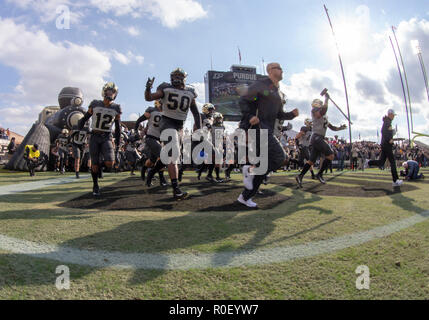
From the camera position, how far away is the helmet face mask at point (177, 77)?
5.24 meters

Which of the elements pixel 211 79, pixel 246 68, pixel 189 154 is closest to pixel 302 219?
pixel 189 154

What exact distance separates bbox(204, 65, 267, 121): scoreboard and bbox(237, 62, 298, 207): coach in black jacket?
113ft

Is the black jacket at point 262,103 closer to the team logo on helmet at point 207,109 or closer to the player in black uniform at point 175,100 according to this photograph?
the player in black uniform at point 175,100

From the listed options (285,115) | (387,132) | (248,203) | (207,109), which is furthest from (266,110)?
(387,132)

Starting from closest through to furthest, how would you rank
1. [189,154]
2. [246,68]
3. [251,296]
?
[251,296], [189,154], [246,68]

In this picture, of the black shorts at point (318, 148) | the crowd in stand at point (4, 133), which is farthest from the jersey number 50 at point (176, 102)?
the crowd in stand at point (4, 133)

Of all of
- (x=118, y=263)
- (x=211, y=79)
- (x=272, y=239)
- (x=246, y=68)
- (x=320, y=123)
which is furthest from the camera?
(x=246, y=68)

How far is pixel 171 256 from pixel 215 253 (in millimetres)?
367

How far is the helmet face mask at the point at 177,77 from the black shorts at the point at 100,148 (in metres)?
1.89

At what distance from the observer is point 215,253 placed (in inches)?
92.8

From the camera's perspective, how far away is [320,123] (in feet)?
25.6

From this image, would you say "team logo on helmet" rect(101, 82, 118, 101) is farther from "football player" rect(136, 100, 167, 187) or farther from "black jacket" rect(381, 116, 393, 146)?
"black jacket" rect(381, 116, 393, 146)

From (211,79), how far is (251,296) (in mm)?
40825

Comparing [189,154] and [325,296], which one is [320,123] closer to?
[189,154]
